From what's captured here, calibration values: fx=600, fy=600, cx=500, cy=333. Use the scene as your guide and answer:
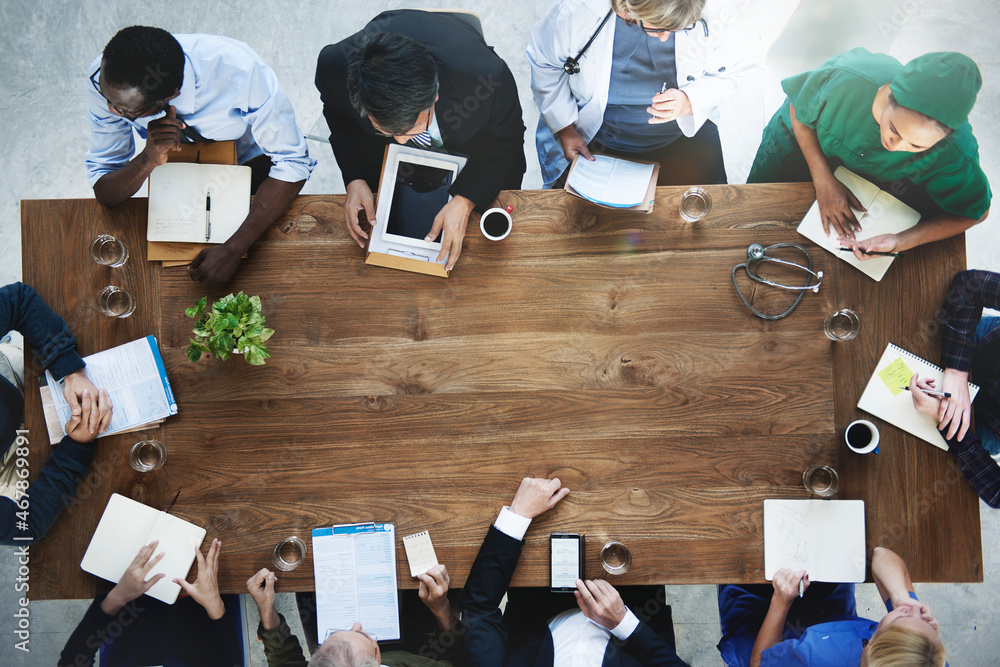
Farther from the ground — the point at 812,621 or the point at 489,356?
the point at 489,356

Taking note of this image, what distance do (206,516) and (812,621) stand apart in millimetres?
1859

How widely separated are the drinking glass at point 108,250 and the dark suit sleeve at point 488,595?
1.34 m

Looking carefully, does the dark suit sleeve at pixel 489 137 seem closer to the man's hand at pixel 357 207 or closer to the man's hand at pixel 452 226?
the man's hand at pixel 452 226

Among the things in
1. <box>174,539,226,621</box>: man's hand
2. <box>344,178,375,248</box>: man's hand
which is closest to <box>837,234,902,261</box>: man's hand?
<box>344,178,375,248</box>: man's hand

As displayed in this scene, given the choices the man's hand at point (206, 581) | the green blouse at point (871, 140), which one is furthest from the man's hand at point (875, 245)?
the man's hand at point (206, 581)

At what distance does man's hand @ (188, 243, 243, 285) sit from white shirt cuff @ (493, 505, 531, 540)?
3.46 ft

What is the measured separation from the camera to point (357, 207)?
5.78 ft

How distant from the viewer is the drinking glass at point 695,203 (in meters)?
1.75

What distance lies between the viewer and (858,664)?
5.48 feet

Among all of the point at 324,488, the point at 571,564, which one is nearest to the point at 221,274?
the point at 324,488

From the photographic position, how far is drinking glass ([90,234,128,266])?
5.75 feet

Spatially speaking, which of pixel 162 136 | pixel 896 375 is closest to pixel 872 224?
pixel 896 375

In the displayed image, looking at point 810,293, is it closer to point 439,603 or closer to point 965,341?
point 965,341

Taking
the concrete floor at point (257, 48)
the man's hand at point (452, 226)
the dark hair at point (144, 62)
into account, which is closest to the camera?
the dark hair at point (144, 62)
